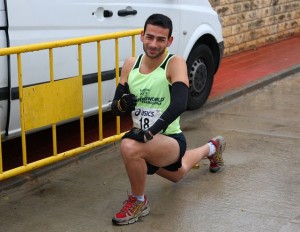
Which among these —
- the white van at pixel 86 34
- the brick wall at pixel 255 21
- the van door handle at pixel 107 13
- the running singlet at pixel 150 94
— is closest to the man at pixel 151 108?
the running singlet at pixel 150 94

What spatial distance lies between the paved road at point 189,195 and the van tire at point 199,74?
0.80 metres

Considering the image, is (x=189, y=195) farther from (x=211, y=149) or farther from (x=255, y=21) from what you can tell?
(x=255, y=21)

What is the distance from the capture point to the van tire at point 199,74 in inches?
279

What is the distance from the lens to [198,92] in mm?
7277

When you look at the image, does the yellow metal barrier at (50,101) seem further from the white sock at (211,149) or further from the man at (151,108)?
the white sock at (211,149)

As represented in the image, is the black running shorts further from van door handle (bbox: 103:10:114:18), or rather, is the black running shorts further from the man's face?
van door handle (bbox: 103:10:114:18)

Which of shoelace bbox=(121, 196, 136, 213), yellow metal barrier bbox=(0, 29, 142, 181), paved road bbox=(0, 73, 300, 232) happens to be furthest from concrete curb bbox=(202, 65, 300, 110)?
shoelace bbox=(121, 196, 136, 213)

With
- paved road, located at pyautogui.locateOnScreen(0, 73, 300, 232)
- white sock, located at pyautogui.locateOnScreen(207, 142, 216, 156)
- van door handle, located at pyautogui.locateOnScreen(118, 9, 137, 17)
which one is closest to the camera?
paved road, located at pyautogui.locateOnScreen(0, 73, 300, 232)

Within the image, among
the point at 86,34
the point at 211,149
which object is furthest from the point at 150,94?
the point at 86,34

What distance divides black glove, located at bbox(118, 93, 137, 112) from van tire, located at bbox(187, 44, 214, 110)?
2.81 meters

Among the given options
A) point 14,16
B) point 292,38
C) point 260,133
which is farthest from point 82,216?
point 292,38

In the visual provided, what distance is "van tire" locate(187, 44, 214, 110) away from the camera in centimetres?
710

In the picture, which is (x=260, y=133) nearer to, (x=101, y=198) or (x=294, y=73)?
(x=101, y=198)

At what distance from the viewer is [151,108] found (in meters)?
4.31
